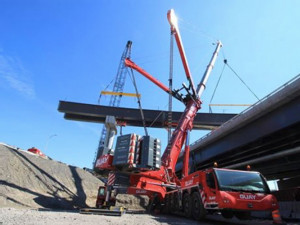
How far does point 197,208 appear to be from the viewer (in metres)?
11.0

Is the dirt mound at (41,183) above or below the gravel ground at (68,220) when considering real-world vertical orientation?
above

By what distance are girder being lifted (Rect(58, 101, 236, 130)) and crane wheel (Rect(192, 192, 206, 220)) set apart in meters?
24.6

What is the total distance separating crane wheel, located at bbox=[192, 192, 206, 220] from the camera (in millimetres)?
10562

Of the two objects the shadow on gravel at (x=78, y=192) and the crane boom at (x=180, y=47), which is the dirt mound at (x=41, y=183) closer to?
the shadow on gravel at (x=78, y=192)

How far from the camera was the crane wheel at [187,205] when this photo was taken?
39.0ft

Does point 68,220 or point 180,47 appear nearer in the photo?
point 68,220

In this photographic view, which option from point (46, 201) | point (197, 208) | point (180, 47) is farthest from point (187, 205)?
point (180, 47)

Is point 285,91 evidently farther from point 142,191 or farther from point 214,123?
point 214,123

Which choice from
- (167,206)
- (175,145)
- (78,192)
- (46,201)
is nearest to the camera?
(167,206)

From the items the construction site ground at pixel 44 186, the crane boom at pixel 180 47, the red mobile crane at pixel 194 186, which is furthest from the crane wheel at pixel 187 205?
the crane boom at pixel 180 47

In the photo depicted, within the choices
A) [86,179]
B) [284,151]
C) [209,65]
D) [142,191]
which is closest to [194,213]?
[142,191]

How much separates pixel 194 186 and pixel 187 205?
1.47 meters

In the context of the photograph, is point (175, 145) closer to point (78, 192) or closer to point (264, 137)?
point (264, 137)

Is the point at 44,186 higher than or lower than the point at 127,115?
lower
